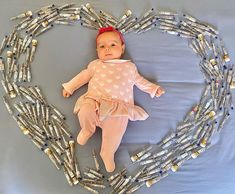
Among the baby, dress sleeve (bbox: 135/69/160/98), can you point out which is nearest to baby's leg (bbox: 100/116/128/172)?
the baby

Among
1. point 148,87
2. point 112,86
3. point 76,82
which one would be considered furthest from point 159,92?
point 76,82

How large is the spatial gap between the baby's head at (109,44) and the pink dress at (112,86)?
0.9 inches

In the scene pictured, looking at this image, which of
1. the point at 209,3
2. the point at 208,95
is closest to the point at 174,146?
the point at 208,95

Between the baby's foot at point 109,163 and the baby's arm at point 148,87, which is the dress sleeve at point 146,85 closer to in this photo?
the baby's arm at point 148,87

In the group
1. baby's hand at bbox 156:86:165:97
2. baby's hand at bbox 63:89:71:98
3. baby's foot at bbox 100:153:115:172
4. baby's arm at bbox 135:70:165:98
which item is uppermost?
baby's hand at bbox 63:89:71:98

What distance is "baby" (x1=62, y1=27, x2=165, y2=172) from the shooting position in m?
1.19

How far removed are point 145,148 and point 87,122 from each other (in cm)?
19

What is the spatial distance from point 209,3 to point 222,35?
16cm

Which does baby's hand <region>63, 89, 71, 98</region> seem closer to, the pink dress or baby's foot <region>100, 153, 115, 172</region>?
the pink dress

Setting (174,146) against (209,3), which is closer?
(174,146)

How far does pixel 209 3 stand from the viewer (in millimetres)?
1553

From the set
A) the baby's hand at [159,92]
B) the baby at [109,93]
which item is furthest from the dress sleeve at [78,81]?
the baby's hand at [159,92]

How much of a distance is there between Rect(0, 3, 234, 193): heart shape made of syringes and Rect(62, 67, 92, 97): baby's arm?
0.22 feet

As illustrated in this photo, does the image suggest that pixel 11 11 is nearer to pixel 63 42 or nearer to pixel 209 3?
pixel 63 42
